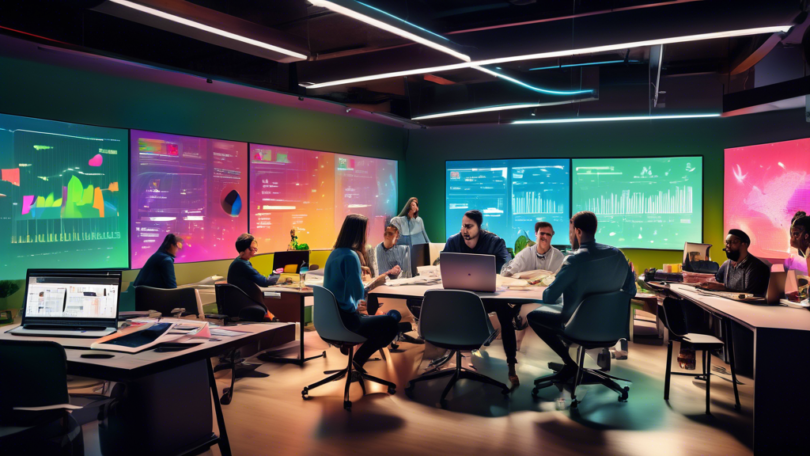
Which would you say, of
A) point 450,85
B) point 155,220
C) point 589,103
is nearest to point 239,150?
point 155,220

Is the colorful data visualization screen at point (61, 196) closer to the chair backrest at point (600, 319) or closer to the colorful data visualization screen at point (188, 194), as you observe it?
the colorful data visualization screen at point (188, 194)

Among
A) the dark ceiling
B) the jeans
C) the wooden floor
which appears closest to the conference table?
the wooden floor

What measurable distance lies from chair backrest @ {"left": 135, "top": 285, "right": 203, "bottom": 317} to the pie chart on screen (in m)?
2.12

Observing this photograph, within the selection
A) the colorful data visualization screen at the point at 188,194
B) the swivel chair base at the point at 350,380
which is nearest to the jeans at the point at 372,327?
the swivel chair base at the point at 350,380

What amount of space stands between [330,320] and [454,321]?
940 mm

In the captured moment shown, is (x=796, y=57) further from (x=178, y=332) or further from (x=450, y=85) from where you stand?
(x=178, y=332)

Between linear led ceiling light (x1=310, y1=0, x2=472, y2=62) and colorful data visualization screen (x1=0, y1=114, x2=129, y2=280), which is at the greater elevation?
linear led ceiling light (x1=310, y1=0, x2=472, y2=62)

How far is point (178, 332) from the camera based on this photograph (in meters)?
2.98

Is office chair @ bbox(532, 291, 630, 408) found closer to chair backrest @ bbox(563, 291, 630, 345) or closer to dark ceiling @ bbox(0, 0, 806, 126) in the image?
chair backrest @ bbox(563, 291, 630, 345)

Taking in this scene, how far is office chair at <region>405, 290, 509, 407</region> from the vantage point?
12.4 ft

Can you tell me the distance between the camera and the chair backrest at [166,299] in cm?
432

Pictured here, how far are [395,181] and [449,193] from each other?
38.9 inches

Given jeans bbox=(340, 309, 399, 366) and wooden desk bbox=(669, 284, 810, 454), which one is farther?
jeans bbox=(340, 309, 399, 366)

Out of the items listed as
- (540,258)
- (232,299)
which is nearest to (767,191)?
(540,258)
